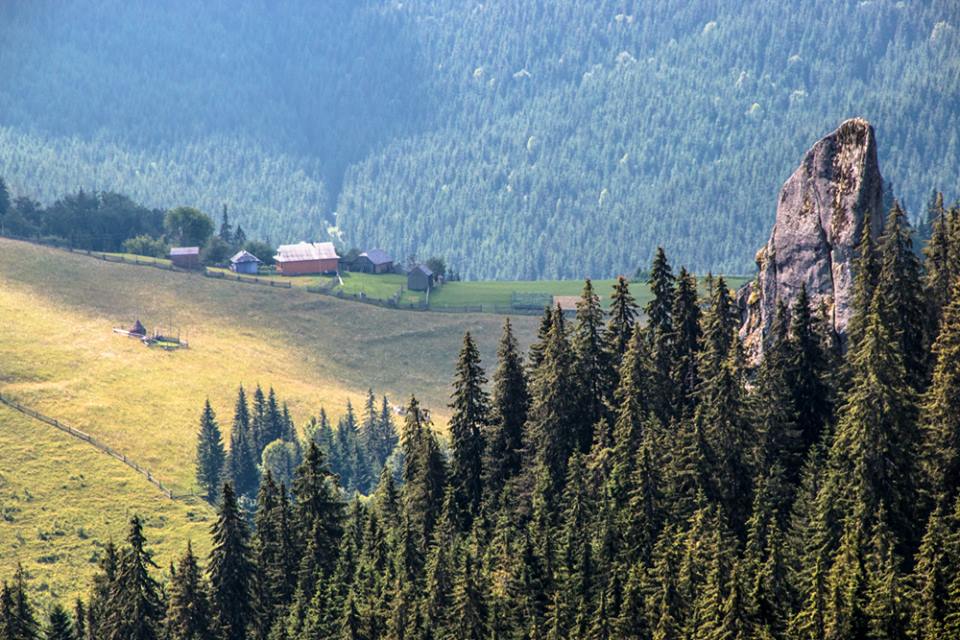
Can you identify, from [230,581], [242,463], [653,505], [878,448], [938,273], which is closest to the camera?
[878,448]

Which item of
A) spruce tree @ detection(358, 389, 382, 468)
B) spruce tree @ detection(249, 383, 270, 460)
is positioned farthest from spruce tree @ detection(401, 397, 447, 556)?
spruce tree @ detection(249, 383, 270, 460)

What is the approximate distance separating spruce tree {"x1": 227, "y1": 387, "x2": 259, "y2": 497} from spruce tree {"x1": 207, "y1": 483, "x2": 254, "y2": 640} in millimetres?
62576

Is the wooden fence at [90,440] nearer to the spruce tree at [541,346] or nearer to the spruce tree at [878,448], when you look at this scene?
the spruce tree at [541,346]

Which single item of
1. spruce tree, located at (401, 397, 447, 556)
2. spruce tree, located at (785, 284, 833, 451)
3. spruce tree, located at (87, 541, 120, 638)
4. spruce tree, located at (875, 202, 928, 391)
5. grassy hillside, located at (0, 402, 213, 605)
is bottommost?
grassy hillside, located at (0, 402, 213, 605)

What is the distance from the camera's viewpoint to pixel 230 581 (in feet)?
300

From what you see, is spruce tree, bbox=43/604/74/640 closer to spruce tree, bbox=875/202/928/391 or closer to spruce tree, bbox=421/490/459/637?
spruce tree, bbox=421/490/459/637

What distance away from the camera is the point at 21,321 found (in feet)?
655

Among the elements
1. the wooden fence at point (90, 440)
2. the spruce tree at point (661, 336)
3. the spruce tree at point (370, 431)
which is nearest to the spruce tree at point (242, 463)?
the wooden fence at point (90, 440)

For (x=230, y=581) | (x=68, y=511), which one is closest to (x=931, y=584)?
(x=230, y=581)

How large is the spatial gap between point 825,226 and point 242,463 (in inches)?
3462

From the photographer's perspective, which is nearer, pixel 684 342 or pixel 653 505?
pixel 653 505

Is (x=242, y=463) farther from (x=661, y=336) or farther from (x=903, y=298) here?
(x=903, y=298)

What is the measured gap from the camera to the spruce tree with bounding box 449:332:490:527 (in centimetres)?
9200

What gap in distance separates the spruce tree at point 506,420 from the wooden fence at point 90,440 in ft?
212
